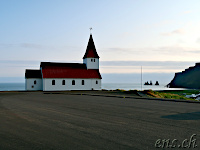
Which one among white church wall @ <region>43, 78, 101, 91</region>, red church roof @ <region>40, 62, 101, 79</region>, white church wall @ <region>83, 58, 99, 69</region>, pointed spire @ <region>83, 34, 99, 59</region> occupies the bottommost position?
white church wall @ <region>43, 78, 101, 91</region>

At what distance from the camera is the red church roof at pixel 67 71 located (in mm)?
57406

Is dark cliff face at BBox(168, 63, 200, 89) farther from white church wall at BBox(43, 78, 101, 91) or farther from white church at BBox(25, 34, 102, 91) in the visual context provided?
white church wall at BBox(43, 78, 101, 91)

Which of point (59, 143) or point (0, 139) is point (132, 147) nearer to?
point (59, 143)

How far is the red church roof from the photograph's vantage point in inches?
2260

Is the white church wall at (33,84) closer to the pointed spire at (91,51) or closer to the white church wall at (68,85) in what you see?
the white church wall at (68,85)

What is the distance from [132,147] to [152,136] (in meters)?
1.61

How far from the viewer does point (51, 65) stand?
197ft

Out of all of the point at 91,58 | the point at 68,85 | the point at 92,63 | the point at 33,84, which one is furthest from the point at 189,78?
the point at 33,84

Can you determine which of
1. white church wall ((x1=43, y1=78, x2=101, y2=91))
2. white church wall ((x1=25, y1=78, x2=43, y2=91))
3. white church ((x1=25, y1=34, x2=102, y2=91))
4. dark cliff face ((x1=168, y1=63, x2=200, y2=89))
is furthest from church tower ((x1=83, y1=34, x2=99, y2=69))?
dark cliff face ((x1=168, y1=63, x2=200, y2=89))

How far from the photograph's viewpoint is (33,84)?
188 ft

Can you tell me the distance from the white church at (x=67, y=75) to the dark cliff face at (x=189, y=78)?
377 feet

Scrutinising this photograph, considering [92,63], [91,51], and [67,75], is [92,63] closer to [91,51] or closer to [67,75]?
[91,51]

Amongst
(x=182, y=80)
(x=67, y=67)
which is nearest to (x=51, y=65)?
(x=67, y=67)

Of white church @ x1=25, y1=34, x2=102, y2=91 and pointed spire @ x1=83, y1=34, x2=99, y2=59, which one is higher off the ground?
pointed spire @ x1=83, y1=34, x2=99, y2=59
